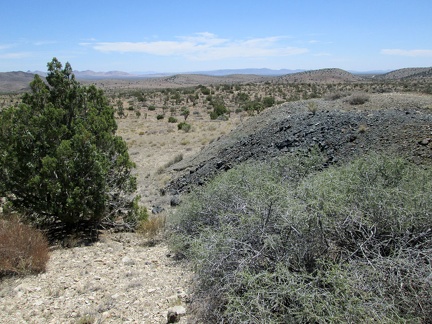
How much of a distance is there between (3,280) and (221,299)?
11.4 feet

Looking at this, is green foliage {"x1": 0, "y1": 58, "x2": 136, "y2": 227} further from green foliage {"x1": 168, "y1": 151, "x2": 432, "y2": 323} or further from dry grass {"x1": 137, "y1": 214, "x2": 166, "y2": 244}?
green foliage {"x1": 168, "y1": 151, "x2": 432, "y2": 323}

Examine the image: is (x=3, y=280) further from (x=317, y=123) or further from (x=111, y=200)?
(x=317, y=123)

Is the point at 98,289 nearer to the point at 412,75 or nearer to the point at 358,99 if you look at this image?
the point at 358,99

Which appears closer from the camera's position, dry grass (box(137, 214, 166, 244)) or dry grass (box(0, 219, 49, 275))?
dry grass (box(0, 219, 49, 275))

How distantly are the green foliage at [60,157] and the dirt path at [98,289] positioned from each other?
1.08 m

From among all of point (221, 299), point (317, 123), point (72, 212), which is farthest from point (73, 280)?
point (317, 123)

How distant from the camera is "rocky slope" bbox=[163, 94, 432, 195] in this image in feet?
27.0

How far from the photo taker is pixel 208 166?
11250 mm

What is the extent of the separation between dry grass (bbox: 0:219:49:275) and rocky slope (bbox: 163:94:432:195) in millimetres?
3571

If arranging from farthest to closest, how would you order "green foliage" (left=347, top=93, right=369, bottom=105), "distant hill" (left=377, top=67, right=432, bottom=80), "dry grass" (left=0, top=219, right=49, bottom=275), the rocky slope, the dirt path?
"distant hill" (left=377, top=67, right=432, bottom=80) → "green foliage" (left=347, top=93, right=369, bottom=105) → the rocky slope → "dry grass" (left=0, top=219, right=49, bottom=275) → the dirt path

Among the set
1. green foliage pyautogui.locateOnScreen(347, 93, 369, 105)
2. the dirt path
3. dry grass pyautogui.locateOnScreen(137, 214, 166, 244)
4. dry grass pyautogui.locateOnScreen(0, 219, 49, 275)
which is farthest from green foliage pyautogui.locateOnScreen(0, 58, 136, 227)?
green foliage pyautogui.locateOnScreen(347, 93, 369, 105)

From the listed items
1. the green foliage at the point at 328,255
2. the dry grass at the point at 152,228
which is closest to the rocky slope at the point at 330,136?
the dry grass at the point at 152,228

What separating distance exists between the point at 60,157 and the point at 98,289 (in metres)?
2.82

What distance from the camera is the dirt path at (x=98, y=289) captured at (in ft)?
14.0
